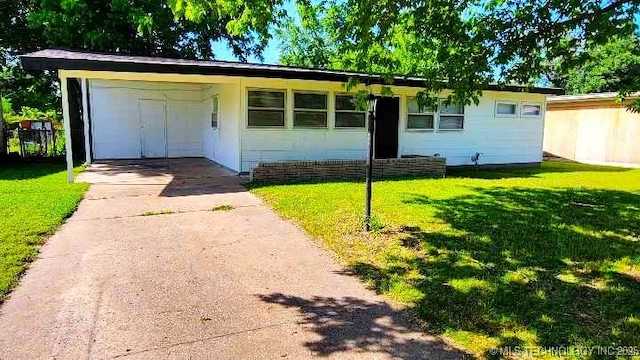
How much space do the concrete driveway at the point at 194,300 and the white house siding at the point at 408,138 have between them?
4.61 metres

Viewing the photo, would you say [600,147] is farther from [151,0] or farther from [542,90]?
[151,0]

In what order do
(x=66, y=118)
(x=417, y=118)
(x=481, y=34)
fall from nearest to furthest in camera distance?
(x=481, y=34), (x=66, y=118), (x=417, y=118)

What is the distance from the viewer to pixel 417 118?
12.8m

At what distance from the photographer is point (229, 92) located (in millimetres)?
11305

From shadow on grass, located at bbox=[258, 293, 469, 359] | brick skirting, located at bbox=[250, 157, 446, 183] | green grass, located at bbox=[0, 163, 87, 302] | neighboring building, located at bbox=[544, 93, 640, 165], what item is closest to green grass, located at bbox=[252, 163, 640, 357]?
shadow on grass, located at bbox=[258, 293, 469, 359]

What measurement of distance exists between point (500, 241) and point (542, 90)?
34.5ft

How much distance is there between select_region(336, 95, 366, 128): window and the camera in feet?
38.2

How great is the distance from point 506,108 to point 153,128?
12.0 metres

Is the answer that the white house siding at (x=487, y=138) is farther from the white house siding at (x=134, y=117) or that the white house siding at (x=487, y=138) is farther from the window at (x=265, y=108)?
the white house siding at (x=134, y=117)

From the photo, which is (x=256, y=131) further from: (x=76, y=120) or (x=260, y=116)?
(x=76, y=120)

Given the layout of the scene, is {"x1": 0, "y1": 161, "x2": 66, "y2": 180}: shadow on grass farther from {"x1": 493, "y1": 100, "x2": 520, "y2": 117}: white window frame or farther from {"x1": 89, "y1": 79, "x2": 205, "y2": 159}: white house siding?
{"x1": 493, "y1": 100, "x2": 520, "y2": 117}: white window frame

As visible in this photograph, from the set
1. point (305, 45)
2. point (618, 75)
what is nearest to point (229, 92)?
point (305, 45)

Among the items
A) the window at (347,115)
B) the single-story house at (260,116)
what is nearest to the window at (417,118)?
the single-story house at (260,116)

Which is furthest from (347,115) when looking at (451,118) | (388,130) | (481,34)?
(481,34)
